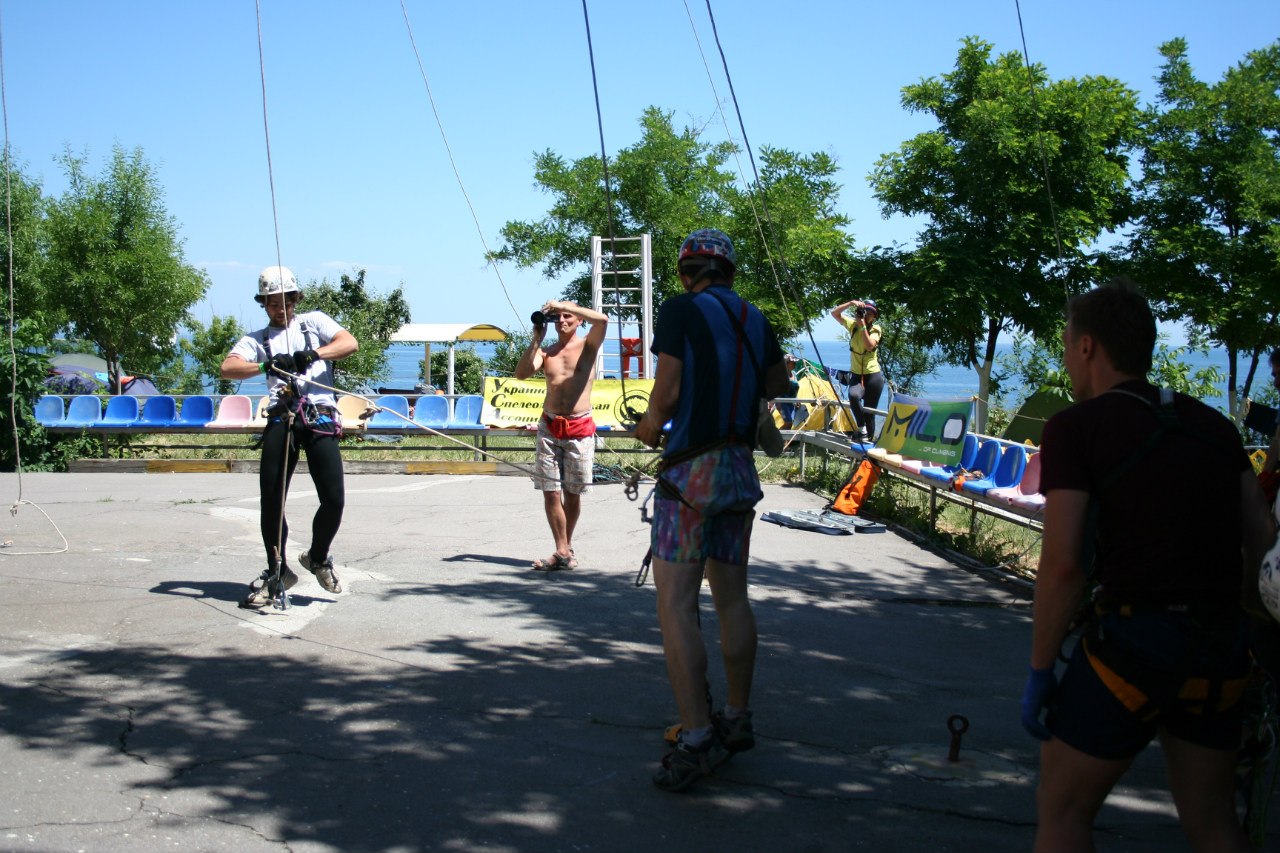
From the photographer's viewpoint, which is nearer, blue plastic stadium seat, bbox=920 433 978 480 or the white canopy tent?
blue plastic stadium seat, bbox=920 433 978 480

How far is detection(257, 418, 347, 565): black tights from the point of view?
666 cm

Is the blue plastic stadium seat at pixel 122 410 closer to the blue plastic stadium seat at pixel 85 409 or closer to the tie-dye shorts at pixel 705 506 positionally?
the blue plastic stadium seat at pixel 85 409

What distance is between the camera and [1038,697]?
2666 mm

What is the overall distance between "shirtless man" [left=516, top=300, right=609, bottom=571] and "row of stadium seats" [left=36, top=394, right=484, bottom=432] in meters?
8.27

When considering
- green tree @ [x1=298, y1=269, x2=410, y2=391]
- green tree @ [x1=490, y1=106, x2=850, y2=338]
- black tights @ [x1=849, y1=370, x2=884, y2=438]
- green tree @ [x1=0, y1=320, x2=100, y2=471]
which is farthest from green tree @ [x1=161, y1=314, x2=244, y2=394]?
black tights @ [x1=849, y1=370, x2=884, y2=438]

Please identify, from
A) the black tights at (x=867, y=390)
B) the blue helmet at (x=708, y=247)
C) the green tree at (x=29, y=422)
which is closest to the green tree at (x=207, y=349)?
the green tree at (x=29, y=422)

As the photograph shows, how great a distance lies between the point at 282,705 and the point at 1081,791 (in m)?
3.46

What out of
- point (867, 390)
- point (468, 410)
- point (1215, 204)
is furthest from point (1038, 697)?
point (1215, 204)

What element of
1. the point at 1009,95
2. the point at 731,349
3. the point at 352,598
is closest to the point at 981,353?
the point at 1009,95

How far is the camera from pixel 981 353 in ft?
93.3

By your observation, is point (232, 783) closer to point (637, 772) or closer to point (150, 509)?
point (637, 772)

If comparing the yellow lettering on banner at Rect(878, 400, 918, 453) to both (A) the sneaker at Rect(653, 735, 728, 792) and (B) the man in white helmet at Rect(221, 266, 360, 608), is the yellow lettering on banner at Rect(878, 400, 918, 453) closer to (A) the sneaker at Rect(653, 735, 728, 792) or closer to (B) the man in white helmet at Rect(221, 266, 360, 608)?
(B) the man in white helmet at Rect(221, 266, 360, 608)

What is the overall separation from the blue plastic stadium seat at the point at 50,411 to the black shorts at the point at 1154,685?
54.8 feet

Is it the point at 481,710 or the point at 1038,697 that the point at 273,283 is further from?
the point at 1038,697
